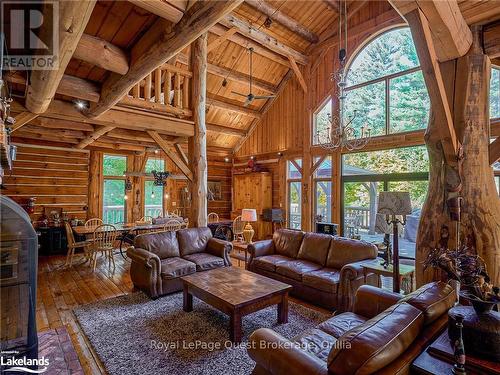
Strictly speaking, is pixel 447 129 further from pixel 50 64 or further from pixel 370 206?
pixel 370 206

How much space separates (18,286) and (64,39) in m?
1.90

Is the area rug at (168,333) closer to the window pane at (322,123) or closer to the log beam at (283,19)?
the window pane at (322,123)

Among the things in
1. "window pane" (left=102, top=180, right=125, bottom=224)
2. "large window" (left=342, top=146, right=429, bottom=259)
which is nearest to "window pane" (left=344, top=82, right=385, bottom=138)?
"large window" (left=342, top=146, right=429, bottom=259)

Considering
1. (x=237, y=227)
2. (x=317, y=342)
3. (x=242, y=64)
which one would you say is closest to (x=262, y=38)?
(x=242, y=64)

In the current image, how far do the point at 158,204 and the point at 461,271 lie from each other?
8726 millimetres

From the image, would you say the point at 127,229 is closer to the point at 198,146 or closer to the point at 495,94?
the point at 198,146

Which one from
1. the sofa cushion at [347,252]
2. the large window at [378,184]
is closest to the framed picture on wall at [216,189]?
the large window at [378,184]

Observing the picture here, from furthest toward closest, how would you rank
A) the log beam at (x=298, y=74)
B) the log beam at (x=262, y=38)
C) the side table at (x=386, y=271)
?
the log beam at (x=298, y=74)
the log beam at (x=262, y=38)
the side table at (x=386, y=271)

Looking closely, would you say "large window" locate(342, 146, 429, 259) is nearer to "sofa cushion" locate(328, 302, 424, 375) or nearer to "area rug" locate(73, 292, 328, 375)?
"area rug" locate(73, 292, 328, 375)

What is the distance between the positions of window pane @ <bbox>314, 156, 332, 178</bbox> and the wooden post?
11.7ft

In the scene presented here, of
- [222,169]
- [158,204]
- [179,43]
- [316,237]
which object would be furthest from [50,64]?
[222,169]

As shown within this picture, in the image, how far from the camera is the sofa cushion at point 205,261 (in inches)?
163

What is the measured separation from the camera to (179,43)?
6.63 ft

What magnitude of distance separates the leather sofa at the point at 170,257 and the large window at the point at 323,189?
3.48 metres
